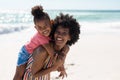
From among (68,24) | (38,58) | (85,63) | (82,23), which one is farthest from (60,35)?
(82,23)

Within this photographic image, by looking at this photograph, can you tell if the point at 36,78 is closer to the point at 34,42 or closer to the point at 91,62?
the point at 34,42

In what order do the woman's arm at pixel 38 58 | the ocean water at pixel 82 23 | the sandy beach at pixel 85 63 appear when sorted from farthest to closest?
the ocean water at pixel 82 23, the sandy beach at pixel 85 63, the woman's arm at pixel 38 58

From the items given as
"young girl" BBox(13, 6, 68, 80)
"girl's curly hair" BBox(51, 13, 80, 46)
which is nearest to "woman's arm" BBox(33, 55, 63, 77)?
"young girl" BBox(13, 6, 68, 80)

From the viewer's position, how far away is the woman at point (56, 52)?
7.72ft

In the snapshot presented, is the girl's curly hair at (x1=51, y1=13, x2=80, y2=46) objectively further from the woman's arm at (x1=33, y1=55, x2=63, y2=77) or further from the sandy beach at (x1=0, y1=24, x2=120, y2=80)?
the sandy beach at (x1=0, y1=24, x2=120, y2=80)

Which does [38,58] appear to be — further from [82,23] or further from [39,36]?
[82,23]

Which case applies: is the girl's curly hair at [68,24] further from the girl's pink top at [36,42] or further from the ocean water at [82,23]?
the ocean water at [82,23]

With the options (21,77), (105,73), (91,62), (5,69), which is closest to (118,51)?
(91,62)

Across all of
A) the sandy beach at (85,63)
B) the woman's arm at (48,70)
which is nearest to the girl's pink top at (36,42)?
the woman's arm at (48,70)

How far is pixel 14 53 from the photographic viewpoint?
827 cm

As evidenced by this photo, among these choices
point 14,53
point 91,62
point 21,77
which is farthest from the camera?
point 14,53

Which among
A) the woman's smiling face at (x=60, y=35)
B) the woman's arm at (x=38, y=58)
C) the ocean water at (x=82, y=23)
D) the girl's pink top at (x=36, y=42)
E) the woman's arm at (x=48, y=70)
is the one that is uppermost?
Result: the woman's smiling face at (x=60, y=35)

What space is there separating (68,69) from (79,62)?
29.8 inches

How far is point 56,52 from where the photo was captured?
97.5 inches
